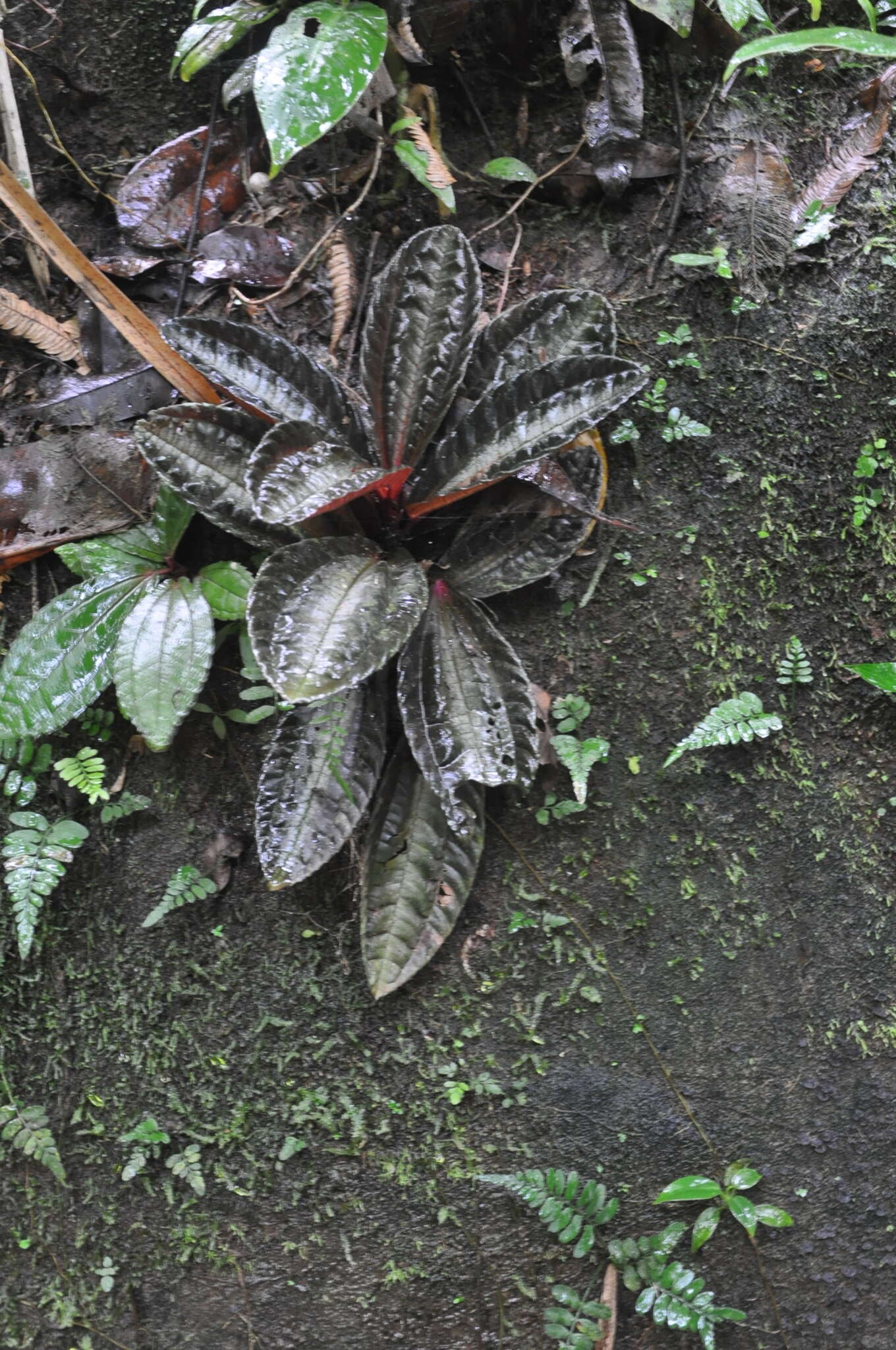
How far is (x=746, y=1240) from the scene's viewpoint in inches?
67.2

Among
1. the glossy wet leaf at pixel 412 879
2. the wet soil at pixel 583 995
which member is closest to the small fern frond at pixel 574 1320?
the wet soil at pixel 583 995

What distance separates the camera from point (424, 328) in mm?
1767

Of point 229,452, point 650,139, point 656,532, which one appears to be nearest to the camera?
point 229,452

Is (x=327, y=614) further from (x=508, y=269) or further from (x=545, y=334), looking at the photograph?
(x=508, y=269)

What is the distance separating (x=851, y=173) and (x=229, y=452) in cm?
141

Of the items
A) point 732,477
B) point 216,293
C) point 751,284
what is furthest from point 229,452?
point 751,284

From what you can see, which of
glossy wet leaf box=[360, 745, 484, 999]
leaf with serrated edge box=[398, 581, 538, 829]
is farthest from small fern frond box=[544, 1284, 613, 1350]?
leaf with serrated edge box=[398, 581, 538, 829]

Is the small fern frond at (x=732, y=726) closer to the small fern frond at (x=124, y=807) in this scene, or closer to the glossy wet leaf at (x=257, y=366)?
the glossy wet leaf at (x=257, y=366)

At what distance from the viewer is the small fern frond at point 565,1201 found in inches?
64.1

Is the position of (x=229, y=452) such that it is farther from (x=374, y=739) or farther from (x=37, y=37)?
(x=37, y=37)

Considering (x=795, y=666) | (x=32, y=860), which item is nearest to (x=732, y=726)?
(x=795, y=666)

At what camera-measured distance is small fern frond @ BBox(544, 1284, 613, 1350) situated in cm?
162

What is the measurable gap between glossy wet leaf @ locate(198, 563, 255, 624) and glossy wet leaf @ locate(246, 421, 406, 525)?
0.76ft

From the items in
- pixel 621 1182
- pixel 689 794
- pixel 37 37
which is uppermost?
pixel 37 37
